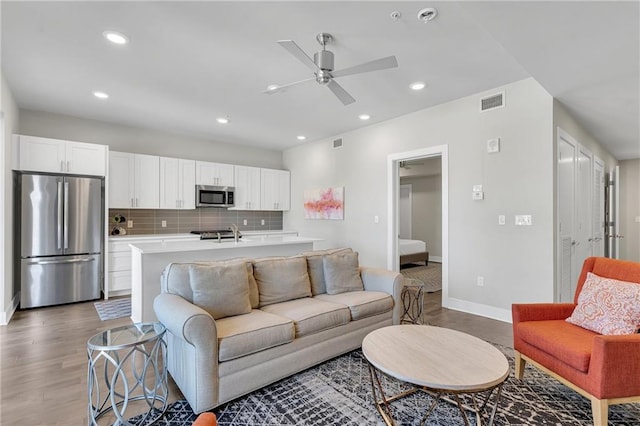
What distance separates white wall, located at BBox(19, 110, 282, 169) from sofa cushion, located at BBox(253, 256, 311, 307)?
409cm

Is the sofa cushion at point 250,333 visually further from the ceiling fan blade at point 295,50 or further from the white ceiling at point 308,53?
the white ceiling at point 308,53


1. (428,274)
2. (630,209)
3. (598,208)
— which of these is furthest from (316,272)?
(630,209)

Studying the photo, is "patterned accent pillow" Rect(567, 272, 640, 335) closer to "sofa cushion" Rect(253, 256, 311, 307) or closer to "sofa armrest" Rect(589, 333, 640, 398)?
"sofa armrest" Rect(589, 333, 640, 398)

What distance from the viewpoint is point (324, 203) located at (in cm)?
623

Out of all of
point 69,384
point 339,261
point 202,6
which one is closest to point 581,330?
point 339,261

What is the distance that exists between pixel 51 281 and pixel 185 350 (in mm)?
3522

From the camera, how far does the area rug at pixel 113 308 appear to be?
3926mm

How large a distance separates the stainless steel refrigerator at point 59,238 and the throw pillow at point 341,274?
3.60 meters

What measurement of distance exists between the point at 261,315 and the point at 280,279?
53 cm

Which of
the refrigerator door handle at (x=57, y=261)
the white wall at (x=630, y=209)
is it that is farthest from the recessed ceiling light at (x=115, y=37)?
the white wall at (x=630, y=209)

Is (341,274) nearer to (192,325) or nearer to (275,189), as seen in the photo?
(192,325)

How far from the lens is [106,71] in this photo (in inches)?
132

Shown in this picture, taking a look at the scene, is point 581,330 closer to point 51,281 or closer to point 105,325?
point 105,325

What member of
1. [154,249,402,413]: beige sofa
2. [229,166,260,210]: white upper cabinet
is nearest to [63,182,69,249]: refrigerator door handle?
[229,166,260,210]: white upper cabinet
